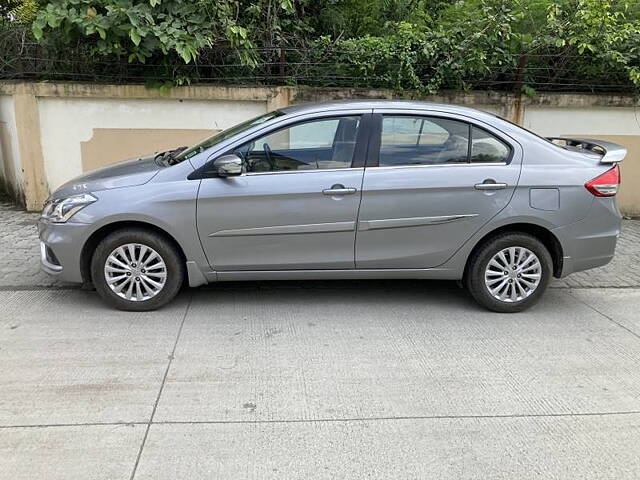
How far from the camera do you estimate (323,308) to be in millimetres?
4648

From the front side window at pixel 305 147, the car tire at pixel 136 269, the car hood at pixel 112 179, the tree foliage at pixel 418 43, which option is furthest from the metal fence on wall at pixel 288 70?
the car tire at pixel 136 269

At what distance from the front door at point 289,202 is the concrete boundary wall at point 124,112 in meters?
3.44

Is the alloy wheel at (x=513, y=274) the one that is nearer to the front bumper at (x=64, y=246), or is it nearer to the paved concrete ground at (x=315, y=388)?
the paved concrete ground at (x=315, y=388)

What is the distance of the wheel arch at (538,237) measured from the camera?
4492 millimetres

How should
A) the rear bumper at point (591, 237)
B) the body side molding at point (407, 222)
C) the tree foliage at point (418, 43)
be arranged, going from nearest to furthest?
the body side molding at point (407, 222), the rear bumper at point (591, 237), the tree foliage at point (418, 43)

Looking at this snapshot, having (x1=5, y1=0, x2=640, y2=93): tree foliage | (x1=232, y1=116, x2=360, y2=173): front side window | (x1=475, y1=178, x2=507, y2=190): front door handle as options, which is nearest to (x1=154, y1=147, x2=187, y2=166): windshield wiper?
(x1=232, y1=116, x2=360, y2=173): front side window

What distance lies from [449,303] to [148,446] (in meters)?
2.94

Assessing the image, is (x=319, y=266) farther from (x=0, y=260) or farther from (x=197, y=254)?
(x=0, y=260)

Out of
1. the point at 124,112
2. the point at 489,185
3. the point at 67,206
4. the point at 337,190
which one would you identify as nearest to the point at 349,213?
the point at 337,190

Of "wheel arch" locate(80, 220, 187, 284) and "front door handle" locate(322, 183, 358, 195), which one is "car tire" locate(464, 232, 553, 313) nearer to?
"front door handle" locate(322, 183, 358, 195)

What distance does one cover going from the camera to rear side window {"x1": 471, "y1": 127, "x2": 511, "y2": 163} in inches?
175

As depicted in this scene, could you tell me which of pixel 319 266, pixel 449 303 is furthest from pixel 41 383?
pixel 449 303

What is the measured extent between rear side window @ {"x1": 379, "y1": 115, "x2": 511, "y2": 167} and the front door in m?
0.30

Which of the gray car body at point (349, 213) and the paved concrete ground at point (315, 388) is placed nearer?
the paved concrete ground at point (315, 388)
